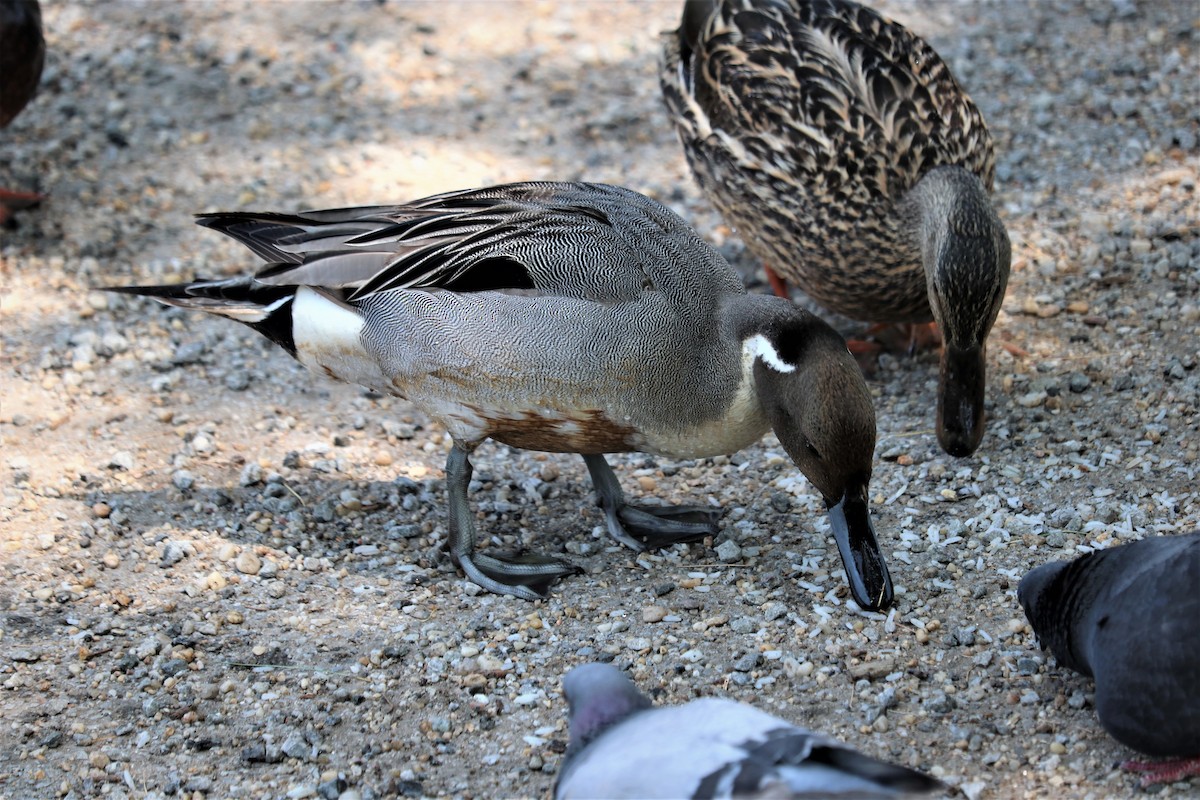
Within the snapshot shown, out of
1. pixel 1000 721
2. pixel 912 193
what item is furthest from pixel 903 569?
pixel 912 193

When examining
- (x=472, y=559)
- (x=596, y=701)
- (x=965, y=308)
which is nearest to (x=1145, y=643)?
(x=596, y=701)

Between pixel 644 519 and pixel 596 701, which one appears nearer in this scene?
pixel 596 701

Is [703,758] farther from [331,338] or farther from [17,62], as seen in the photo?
[17,62]

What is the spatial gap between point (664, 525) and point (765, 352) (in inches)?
33.5

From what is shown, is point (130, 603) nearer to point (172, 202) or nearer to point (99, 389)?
point (99, 389)

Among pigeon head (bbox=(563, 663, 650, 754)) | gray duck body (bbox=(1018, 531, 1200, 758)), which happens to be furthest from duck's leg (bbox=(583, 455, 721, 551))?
gray duck body (bbox=(1018, 531, 1200, 758))

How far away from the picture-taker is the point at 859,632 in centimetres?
381

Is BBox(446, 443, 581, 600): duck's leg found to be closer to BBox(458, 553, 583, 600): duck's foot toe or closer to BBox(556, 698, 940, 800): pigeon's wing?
BBox(458, 553, 583, 600): duck's foot toe

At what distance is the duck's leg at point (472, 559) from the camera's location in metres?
4.19

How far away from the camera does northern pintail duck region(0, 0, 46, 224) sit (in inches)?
247

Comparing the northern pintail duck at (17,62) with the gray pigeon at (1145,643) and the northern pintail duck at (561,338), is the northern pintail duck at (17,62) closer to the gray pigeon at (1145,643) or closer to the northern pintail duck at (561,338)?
the northern pintail duck at (561,338)

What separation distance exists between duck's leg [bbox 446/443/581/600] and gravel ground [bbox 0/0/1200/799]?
78mm

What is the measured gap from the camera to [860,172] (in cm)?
499

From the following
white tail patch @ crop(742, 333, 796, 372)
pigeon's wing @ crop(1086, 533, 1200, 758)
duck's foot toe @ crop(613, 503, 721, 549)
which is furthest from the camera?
duck's foot toe @ crop(613, 503, 721, 549)
